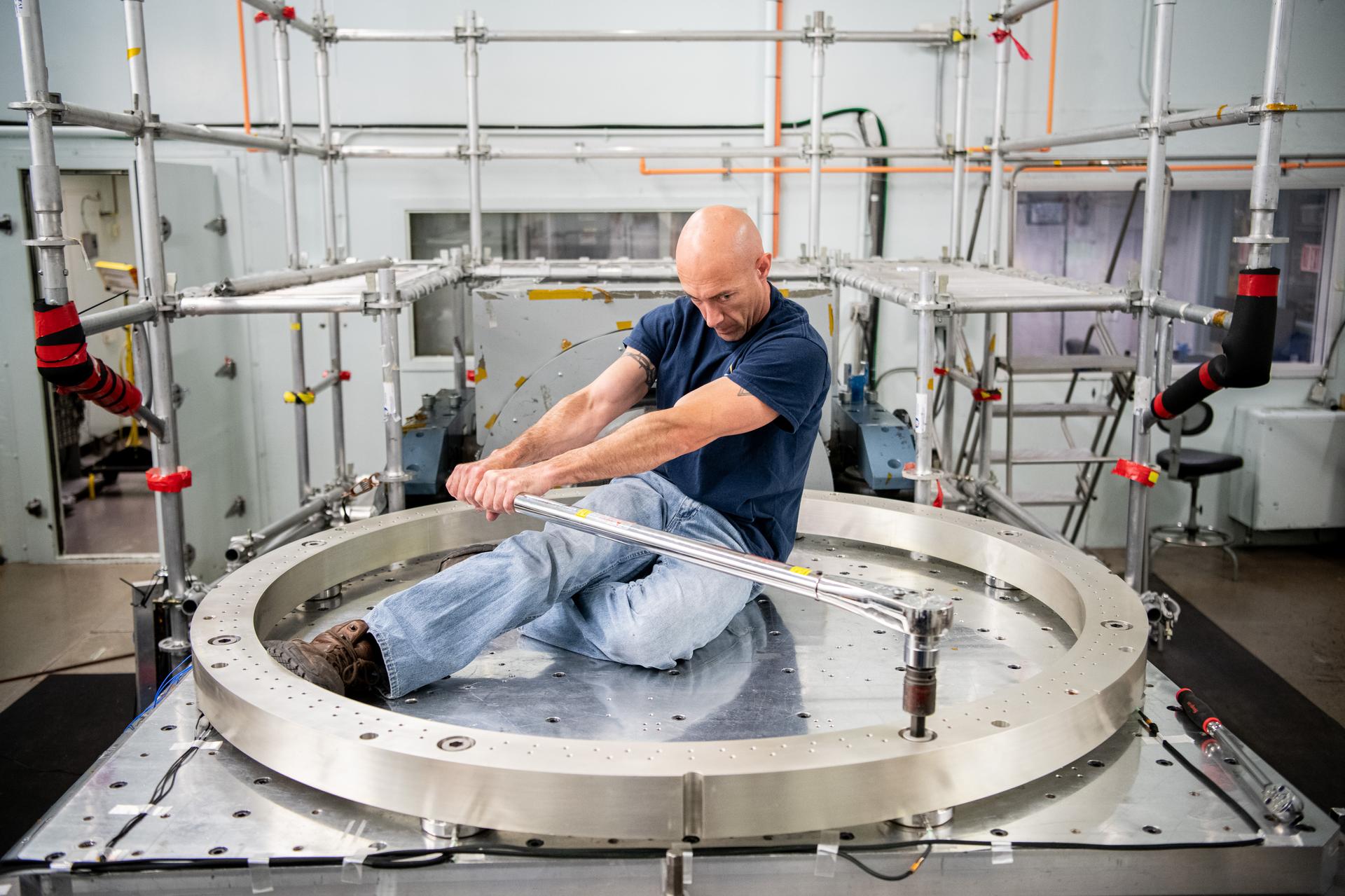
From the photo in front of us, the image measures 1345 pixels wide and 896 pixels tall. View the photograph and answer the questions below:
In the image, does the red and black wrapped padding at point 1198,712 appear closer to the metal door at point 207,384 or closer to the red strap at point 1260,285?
the red strap at point 1260,285

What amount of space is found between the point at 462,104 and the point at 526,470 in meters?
3.79

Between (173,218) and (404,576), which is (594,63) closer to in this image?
(173,218)

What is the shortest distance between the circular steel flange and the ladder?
90.2 inches

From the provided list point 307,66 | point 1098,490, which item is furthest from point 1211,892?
point 307,66


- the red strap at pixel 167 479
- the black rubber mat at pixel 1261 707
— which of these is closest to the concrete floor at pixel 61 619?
the red strap at pixel 167 479

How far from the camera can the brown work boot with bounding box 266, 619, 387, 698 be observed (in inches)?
88.1

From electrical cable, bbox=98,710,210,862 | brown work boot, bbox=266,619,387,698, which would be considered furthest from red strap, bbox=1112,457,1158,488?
electrical cable, bbox=98,710,210,862

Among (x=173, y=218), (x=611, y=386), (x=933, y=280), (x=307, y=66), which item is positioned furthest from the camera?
(x=307, y=66)

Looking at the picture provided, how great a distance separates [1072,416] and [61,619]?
4843 millimetres

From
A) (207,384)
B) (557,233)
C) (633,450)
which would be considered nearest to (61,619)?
(207,384)

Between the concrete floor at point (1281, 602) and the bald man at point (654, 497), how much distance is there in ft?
9.44

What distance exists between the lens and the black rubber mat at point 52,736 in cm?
344

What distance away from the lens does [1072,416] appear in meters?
5.55

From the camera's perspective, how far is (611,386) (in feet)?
9.37
